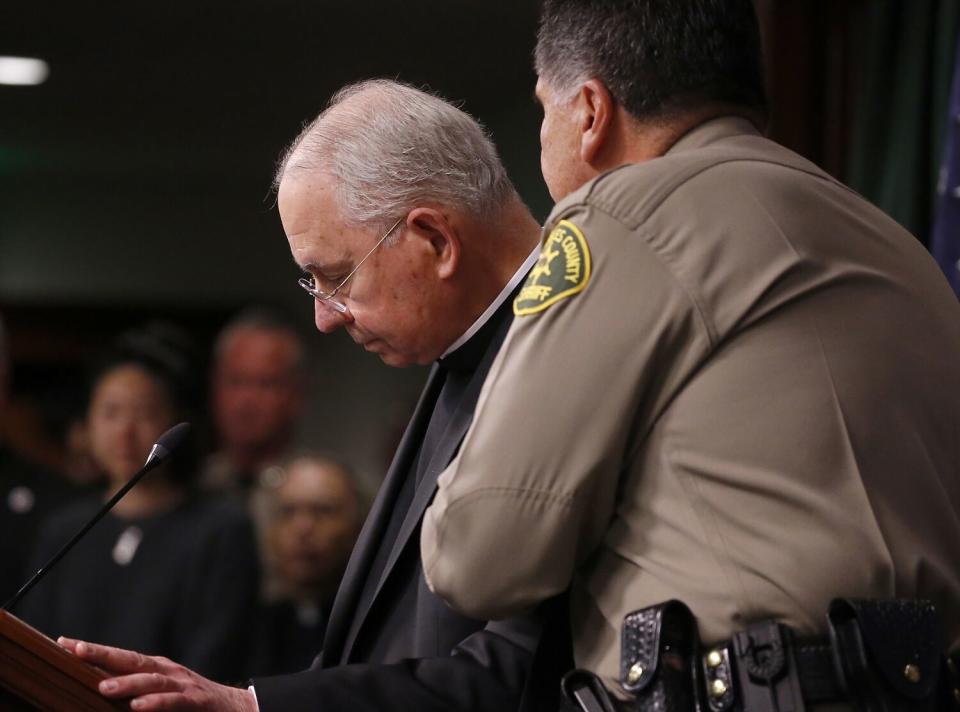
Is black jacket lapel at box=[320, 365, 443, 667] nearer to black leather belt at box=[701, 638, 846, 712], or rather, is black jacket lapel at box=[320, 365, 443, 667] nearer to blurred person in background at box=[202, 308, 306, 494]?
black leather belt at box=[701, 638, 846, 712]

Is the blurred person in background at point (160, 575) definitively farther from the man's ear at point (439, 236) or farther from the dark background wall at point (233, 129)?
the man's ear at point (439, 236)

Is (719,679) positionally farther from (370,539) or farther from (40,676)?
(370,539)

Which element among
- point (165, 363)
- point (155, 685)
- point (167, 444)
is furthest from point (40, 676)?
point (165, 363)

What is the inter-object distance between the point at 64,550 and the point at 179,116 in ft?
19.5

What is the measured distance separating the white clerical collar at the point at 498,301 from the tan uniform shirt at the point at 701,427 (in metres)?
0.51

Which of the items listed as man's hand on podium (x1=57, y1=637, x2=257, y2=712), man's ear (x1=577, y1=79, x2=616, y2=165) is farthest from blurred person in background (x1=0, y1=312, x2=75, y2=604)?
man's ear (x1=577, y1=79, x2=616, y2=165)

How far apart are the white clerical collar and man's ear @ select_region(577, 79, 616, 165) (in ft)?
1.32

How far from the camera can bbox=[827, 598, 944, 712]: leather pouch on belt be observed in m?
1.38

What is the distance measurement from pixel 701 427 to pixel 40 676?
2.19 feet

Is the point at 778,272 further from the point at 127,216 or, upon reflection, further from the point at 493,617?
the point at 127,216

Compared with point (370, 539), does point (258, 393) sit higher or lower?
lower

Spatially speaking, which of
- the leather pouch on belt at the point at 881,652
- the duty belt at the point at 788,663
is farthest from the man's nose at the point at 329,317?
the leather pouch on belt at the point at 881,652

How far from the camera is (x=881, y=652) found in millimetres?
1384

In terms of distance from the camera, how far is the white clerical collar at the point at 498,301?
2023mm
